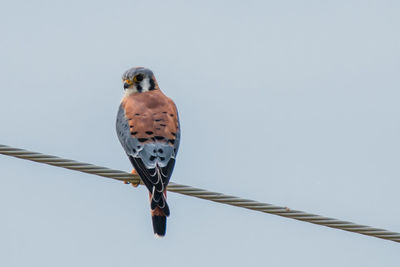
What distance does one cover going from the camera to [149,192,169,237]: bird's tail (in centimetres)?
638

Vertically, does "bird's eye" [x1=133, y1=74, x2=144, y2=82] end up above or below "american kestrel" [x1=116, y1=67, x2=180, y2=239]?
above

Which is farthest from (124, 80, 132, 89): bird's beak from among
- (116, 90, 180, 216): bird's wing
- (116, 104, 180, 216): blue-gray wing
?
(116, 104, 180, 216): blue-gray wing

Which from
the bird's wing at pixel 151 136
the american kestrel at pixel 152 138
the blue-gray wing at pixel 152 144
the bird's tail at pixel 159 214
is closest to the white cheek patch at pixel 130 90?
the american kestrel at pixel 152 138

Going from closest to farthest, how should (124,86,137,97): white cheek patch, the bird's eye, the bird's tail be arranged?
the bird's tail, (124,86,137,97): white cheek patch, the bird's eye

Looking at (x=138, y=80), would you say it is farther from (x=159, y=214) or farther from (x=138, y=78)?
(x=159, y=214)

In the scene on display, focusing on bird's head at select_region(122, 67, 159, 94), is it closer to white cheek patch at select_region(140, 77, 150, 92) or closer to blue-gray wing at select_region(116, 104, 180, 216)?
white cheek patch at select_region(140, 77, 150, 92)

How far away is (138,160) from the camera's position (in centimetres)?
671

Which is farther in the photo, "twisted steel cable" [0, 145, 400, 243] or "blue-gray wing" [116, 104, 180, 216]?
"blue-gray wing" [116, 104, 180, 216]

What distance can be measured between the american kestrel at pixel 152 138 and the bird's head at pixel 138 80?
5 centimetres

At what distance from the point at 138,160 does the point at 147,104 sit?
0.97 metres

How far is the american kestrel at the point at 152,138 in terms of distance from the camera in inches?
252

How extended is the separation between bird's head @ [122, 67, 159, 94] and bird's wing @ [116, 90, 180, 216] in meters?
0.43

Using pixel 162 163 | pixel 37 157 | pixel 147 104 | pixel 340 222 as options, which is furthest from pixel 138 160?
pixel 340 222

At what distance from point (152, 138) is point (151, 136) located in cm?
4
